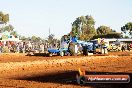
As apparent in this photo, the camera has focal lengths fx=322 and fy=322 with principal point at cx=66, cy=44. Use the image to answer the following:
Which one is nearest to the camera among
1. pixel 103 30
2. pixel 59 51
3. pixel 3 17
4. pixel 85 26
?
pixel 59 51

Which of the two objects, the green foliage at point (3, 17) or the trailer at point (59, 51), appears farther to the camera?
the green foliage at point (3, 17)

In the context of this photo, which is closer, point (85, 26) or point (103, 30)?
point (85, 26)

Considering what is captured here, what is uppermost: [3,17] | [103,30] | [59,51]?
[3,17]

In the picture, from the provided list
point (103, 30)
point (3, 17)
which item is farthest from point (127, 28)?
point (3, 17)

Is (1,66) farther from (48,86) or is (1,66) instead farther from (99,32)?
(99,32)

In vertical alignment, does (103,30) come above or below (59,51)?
above

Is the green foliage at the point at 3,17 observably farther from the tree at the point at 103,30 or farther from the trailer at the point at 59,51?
the tree at the point at 103,30

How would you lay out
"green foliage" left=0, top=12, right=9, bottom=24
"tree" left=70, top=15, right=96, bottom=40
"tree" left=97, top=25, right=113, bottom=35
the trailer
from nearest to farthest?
the trailer
"green foliage" left=0, top=12, right=9, bottom=24
"tree" left=70, top=15, right=96, bottom=40
"tree" left=97, top=25, right=113, bottom=35

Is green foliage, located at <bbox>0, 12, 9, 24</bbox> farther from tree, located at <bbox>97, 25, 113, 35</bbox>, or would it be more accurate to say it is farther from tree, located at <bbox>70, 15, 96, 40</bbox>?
tree, located at <bbox>97, 25, 113, 35</bbox>

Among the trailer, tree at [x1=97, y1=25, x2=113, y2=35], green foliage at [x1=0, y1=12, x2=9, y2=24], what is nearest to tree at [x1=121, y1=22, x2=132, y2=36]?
tree at [x1=97, y1=25, x2=113, y2=35]

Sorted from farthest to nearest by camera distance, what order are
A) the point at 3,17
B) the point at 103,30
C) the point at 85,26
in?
1. the point at 103,30
2. the point at 85,26
3. the point at 3,17

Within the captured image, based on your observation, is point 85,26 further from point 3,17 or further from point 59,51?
point 59,51

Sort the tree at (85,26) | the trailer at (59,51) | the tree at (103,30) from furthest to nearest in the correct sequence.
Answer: the tree at (103,30) → the tree at (85,26) → the trailer at (59,51)

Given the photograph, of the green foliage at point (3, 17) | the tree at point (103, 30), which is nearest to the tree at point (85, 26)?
the tree at point (103, 30)
